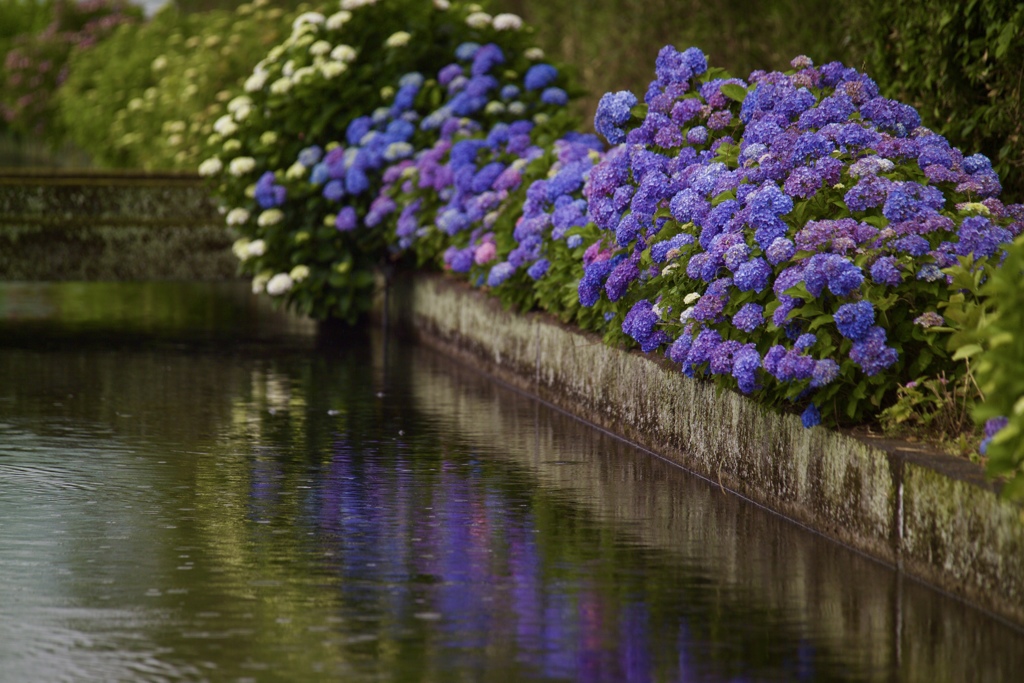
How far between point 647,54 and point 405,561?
36.9 feet

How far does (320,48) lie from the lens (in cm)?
1492

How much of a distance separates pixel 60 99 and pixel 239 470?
3202cm

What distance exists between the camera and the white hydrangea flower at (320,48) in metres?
14.9

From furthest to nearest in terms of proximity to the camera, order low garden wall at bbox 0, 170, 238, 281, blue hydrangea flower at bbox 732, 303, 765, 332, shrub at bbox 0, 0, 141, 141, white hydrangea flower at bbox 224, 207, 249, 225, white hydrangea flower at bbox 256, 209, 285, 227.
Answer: shrub at bbox 0, 0, 141, 141
low garden wall at bbox 0, 170, 238, 281
white hydrangea flower at bbox 224, 207, 249, 225
white hydrangea flower at bbox 256, 209, 285, 227
blue hydrangea flower at bbox 732, 303, 765, 332

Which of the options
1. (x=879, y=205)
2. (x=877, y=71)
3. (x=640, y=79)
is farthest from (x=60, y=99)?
(x=879, y=205)

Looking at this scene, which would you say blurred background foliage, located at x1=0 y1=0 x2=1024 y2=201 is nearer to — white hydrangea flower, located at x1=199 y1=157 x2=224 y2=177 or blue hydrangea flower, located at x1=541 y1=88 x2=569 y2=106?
blue hydrangea flower, located at x1=541 y1=88 x2=569 y2=106

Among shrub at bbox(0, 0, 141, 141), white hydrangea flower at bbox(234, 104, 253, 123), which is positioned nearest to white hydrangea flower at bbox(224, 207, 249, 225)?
white hydrangea flower at bbox(234, 104, 253, 123)

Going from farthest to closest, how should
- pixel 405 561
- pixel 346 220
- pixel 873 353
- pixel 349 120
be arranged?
pixel 349 120 < pixel 346 220 < pixel 873 353 < pixel 405 561

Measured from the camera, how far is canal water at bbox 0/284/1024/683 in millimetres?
5301

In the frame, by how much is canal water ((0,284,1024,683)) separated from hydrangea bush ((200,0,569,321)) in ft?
12.6

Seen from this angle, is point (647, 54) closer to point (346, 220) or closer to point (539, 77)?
point (539, 77)

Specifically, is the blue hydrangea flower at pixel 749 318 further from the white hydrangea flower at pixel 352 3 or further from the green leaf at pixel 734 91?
the white hydrangea flower at pixel 352 3

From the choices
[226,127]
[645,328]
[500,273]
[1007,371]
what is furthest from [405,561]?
[226,127]

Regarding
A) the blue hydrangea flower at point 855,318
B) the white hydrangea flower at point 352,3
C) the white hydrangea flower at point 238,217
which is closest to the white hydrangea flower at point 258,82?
the white hydrangea flower at point 352,3
